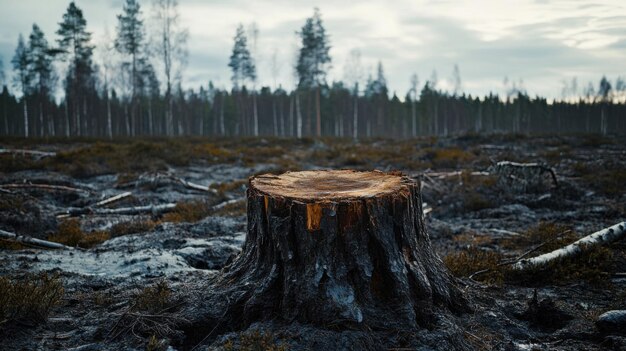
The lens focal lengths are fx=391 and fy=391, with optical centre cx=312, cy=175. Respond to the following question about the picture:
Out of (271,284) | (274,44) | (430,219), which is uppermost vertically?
(274,44)

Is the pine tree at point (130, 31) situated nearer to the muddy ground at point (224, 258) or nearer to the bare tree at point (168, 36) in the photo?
the bare tree at point (168, 36)

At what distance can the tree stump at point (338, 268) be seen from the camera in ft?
8.84

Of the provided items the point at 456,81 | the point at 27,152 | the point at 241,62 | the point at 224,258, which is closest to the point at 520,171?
the point at 224,258

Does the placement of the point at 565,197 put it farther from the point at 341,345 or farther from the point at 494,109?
the point at 494,109

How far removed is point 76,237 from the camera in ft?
19.9

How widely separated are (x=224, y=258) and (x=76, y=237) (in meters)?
2.60

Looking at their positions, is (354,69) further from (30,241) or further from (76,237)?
(30,241)

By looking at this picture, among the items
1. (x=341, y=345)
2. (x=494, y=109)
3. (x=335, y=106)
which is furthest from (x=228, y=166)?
(x=494, y=109)

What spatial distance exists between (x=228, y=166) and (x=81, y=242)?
1040cm

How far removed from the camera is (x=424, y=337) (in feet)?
8.43

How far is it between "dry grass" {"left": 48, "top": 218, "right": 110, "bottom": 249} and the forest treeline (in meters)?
22.5

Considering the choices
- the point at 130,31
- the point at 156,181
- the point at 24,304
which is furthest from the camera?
the point at 130,31

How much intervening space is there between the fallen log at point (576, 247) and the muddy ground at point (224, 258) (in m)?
0.12

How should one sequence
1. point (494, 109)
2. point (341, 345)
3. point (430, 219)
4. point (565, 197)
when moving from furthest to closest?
1. point (494, 109)
2. point (565, 197)
3. point (430, 219)
4. point (341, 345)
